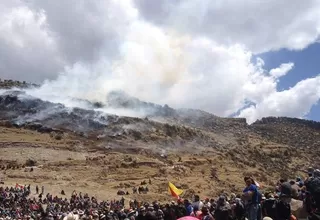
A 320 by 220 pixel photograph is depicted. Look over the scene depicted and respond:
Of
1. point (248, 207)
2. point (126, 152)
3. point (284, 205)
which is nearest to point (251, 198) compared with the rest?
point (248, 207)

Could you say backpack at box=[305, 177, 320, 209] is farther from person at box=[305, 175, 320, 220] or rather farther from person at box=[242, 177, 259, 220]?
person at box=[242, 177, 259, 220]

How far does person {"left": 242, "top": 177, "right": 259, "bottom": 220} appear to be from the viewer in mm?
11258

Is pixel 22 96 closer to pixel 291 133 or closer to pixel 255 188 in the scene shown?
pixel 291 133

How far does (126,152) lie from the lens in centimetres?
6669

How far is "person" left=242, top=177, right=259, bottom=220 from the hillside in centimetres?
3533

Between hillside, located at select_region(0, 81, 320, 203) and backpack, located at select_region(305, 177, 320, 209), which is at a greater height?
hillside, located at select_region(0, 81, 320, 203)

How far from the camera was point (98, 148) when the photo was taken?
2657 inches

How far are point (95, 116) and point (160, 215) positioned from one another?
70.7 meters

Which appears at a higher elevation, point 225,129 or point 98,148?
point 225,129

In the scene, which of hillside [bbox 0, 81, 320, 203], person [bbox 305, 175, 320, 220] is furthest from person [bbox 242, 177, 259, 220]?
hillside [bbox 0, 81, 320, 203]

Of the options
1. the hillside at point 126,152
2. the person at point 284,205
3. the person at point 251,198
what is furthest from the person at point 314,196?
the hillside at point 126,152

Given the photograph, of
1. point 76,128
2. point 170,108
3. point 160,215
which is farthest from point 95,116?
point 160,215

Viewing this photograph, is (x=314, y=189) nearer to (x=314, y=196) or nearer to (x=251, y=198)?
(x=314, y=196)

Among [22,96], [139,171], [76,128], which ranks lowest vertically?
[139,171]
